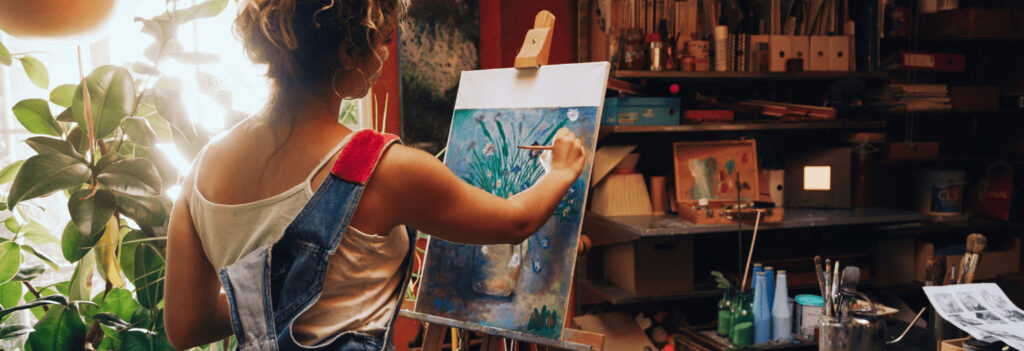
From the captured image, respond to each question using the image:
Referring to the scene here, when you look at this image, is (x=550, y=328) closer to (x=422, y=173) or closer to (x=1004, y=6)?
(x=422, y=173)

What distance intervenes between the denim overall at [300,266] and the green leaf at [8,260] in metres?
1.26

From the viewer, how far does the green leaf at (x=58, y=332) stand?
5.94 ft

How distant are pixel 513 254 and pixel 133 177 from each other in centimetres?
104

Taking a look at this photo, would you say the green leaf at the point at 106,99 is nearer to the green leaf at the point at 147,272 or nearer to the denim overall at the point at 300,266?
the green leaf at the point at 147,272

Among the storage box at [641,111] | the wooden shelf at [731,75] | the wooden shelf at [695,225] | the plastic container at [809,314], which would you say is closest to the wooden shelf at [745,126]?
the storage box at [641,111]

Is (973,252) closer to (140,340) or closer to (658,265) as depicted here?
(658,265)

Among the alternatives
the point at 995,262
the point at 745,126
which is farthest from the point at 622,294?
the point at 995,262

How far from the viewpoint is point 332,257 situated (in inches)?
42.8

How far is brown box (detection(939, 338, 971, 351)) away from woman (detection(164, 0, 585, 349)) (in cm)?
128

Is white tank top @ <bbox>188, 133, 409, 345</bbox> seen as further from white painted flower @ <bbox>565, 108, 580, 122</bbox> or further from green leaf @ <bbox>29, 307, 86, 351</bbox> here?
green leaf @ <bbox>29, 307, 86, 351</bbox>

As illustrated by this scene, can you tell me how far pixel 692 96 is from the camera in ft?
11.3

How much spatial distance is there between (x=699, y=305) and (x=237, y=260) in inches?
123

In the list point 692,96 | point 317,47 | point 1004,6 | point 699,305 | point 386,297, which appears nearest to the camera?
point 317,47

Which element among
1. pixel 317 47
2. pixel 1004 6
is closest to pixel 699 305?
pixel 1004 6
